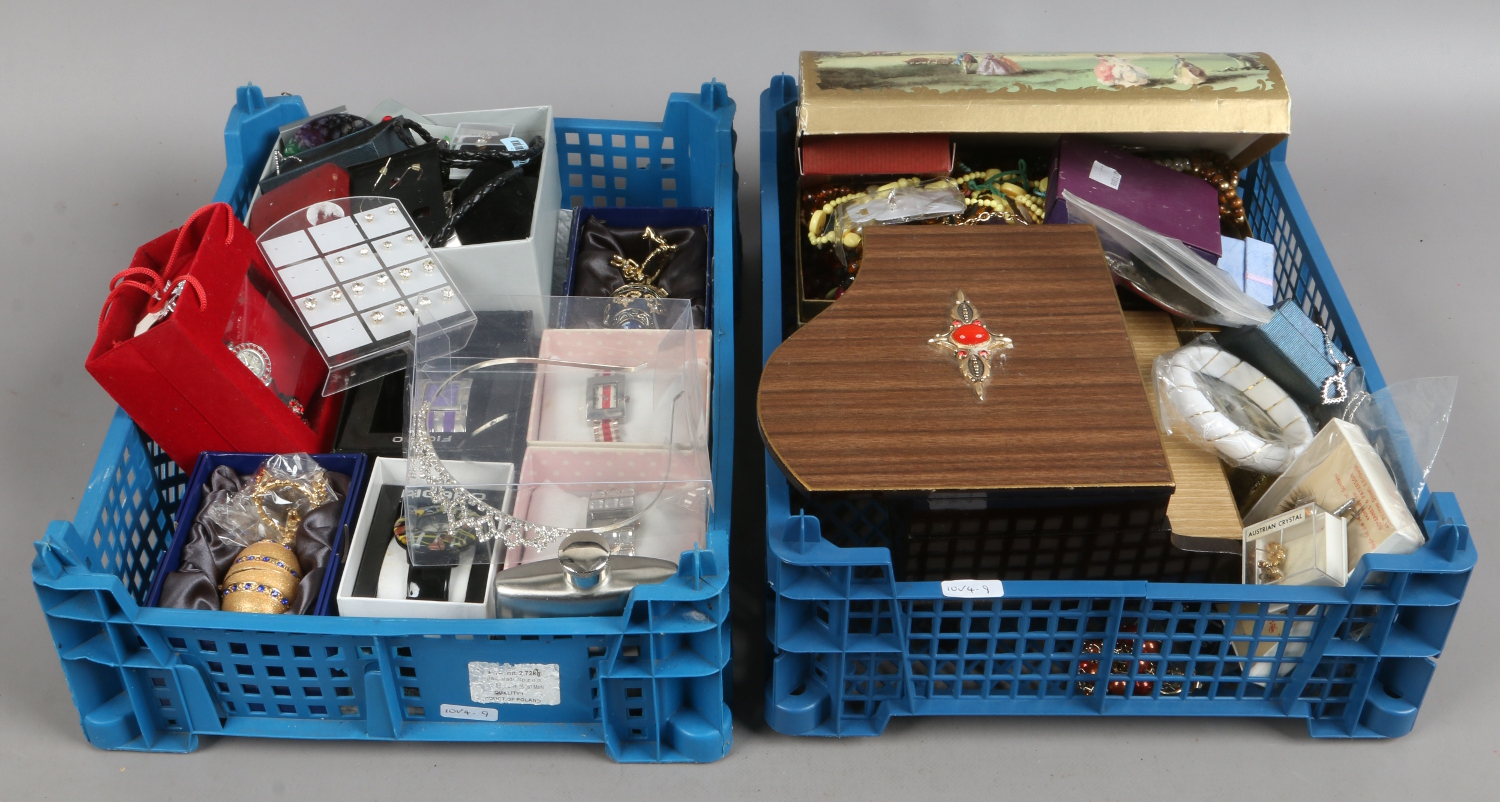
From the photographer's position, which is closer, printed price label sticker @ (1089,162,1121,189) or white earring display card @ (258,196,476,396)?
white earring display card @ (258,196,476,396)

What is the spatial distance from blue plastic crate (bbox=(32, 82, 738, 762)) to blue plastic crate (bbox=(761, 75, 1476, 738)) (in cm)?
13

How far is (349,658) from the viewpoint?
75.7 inches

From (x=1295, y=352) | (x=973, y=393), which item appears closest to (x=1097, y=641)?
(x=973, y=393)

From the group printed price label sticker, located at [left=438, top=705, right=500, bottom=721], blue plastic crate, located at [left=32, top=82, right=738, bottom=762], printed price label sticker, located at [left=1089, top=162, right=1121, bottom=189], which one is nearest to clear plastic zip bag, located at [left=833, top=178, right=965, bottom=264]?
printed price label sticker, located at [left=1089, top=162, right=1121, bottom=189]

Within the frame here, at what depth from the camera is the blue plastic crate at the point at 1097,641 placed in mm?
1843

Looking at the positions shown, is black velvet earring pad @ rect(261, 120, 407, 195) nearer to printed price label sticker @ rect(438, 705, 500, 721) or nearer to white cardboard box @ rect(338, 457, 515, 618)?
white cardboard box @ rect(338, 457, 515, 618)

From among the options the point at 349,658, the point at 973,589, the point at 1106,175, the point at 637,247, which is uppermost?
the point at 1106,175

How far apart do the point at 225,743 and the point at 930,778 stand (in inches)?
44.2

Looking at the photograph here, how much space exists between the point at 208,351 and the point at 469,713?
0.71m

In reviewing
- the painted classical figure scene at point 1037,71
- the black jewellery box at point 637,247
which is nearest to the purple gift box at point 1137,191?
the painted classical figure scene at point 1037,71

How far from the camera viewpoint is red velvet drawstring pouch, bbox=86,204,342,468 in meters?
Result: 2.04

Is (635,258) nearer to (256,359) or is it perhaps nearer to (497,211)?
(497,211)

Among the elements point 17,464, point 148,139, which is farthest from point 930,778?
point 148,139

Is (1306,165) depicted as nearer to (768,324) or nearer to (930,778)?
(768,324)
